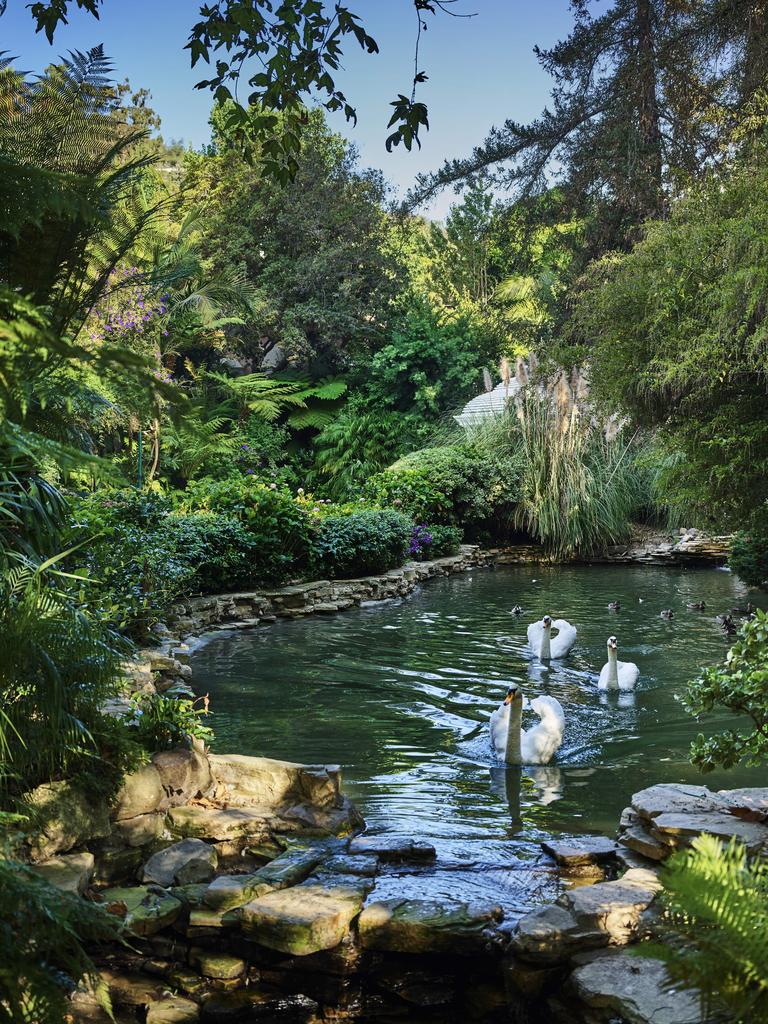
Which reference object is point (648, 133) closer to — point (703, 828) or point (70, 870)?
point (703, 828)

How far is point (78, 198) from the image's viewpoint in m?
1.60

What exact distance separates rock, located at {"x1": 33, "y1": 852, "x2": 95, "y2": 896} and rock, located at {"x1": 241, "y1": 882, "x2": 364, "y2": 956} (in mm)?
600

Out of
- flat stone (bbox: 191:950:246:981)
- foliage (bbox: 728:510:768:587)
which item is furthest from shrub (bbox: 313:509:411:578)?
flat stone (bbox: 191:950:246:981)

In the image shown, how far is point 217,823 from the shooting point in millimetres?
4367

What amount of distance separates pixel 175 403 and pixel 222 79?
3.74 m

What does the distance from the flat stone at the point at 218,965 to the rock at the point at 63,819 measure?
2.33 feet

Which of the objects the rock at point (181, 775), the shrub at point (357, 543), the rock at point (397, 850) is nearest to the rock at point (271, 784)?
the rock at point (181, 775)

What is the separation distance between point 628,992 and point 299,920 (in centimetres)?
114

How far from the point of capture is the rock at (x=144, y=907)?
3.47 m

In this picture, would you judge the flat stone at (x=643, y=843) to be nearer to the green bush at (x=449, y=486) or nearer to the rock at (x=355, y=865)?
the rock at (x=355, y=865)

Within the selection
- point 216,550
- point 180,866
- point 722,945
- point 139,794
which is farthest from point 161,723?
point 216,550

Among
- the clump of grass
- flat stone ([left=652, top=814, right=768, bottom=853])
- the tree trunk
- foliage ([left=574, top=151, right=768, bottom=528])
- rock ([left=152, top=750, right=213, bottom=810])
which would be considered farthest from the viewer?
the clump of grass

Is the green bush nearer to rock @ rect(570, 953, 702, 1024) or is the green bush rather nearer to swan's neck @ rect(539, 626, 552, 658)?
swan's neck @ rect(539, 626, 552, 658)

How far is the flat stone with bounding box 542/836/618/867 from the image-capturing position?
4.10 metres
